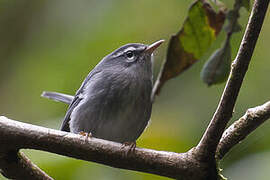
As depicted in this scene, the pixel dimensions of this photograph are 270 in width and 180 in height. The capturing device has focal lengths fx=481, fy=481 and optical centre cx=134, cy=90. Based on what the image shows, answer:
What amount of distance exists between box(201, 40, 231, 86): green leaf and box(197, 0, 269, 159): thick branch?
1.72ft

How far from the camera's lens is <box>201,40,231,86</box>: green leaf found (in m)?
2.86

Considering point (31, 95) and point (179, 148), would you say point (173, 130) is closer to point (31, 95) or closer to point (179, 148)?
point (179, 148)

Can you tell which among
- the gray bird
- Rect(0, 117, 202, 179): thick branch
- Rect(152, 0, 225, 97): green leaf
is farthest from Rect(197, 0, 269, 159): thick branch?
the gray bird

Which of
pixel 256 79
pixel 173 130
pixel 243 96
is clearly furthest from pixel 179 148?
Result: pixel 256 79

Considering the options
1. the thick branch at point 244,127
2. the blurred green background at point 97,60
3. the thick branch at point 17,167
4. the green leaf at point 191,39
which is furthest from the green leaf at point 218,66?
the thick branch at point 17,167

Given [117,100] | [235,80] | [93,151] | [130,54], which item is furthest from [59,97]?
[235,80]

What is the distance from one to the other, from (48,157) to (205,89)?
1.75 metres

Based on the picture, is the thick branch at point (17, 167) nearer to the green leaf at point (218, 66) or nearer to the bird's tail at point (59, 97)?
the green leaf at point (218, 66)

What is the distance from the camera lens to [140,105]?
383 centimetres

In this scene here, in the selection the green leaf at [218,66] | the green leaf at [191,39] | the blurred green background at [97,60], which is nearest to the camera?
the green leaf at [218,66]

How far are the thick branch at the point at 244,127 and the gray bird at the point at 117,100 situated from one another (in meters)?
1.21

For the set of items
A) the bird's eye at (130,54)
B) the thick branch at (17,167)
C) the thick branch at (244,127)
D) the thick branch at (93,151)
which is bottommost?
the thick branch at (17,167)

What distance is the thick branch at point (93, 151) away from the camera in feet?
8.39

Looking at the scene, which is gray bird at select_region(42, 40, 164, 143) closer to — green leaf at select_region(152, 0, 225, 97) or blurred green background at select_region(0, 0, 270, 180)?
blurred green background at select_region(0, 0, 270, 180)
